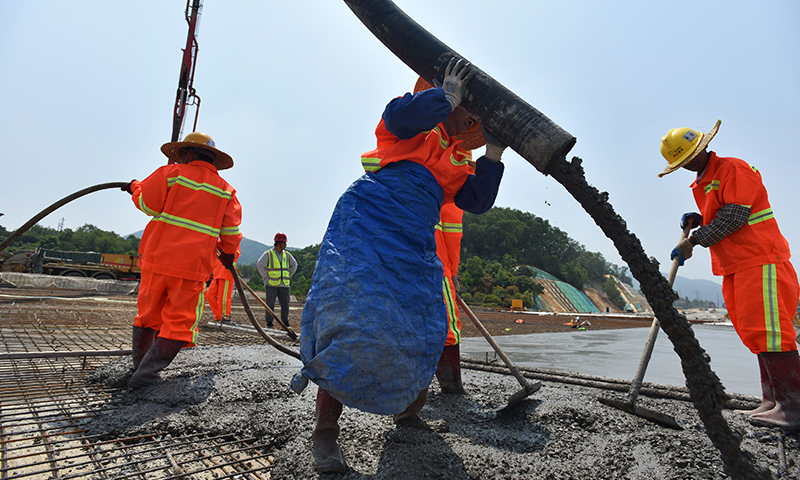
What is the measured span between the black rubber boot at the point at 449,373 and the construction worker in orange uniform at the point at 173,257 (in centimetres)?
156

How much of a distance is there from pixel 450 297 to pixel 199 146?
2040mm

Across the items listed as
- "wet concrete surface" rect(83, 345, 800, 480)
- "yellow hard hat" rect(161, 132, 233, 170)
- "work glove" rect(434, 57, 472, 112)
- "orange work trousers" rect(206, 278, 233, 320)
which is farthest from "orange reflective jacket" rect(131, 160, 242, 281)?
"orange work trousers" rect(206, 278, 233, 320)

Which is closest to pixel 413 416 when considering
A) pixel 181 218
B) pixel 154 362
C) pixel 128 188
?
pixel 154 362

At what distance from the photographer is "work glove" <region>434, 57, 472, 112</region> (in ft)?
5.30

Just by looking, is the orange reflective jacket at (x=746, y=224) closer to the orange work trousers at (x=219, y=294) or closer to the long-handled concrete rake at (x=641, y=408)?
the long-handled concrete rake at (x=641, y=408)

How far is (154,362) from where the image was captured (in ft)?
7.95

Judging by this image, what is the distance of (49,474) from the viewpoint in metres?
1.42

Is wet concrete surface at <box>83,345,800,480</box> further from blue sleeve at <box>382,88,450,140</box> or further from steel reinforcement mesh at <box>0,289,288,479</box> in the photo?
blue sleeve at <box>382,88,450,140</box>

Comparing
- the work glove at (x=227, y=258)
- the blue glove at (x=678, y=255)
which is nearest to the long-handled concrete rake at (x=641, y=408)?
the blue glove at (x=678, y=255)

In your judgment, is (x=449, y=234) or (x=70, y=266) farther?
(x=70, y=266)

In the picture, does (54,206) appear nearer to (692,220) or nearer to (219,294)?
(219,294)

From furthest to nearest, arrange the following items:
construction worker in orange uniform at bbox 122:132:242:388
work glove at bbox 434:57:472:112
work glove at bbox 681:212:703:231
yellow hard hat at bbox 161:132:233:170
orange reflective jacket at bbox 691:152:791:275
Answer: yellow hard hat at bbox 161:132:233:170 → work glove at bbox 681:212:703:231 → construction worker in orange uniform at bbox 122:132:242:388 → orange reflective jacket at bbox 691:152:791:275 → work glove at bbox 434:57:472:112

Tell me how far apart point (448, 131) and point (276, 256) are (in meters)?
5.47

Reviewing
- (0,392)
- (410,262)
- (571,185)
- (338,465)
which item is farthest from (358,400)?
(0,392)
